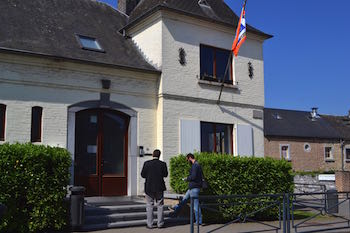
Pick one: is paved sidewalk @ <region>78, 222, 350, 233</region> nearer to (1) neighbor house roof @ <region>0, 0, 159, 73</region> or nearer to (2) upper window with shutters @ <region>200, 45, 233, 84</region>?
(1) neighbor house roof @ <region>0, 0, 159, 73</region>

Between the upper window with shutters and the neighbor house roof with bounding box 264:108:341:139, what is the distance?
1840 centimetres

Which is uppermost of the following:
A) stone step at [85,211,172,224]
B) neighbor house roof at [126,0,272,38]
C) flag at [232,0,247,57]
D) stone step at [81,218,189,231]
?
neighbor house roof at [126,0,272,38]

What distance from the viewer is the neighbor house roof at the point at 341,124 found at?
122ft

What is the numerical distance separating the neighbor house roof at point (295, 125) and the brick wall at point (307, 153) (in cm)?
48

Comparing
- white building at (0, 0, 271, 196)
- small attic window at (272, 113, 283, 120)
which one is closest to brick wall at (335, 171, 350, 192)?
white building at (0, 0, 271, 196)

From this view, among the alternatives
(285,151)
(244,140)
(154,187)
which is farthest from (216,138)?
(285,151)

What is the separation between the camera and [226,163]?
10.8 metres

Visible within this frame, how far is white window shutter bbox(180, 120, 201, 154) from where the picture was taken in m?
12.6

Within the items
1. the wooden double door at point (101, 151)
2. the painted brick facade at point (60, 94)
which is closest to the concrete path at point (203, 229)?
the wooden double door at point (101, 151)

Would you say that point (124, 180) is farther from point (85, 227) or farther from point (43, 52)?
point (43, 52)

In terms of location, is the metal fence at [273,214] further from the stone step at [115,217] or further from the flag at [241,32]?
the flag at [241,32]

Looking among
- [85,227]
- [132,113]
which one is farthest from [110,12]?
[85,227]

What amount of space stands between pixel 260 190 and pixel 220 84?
4.11 m

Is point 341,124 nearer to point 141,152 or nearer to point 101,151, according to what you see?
point 141,152
